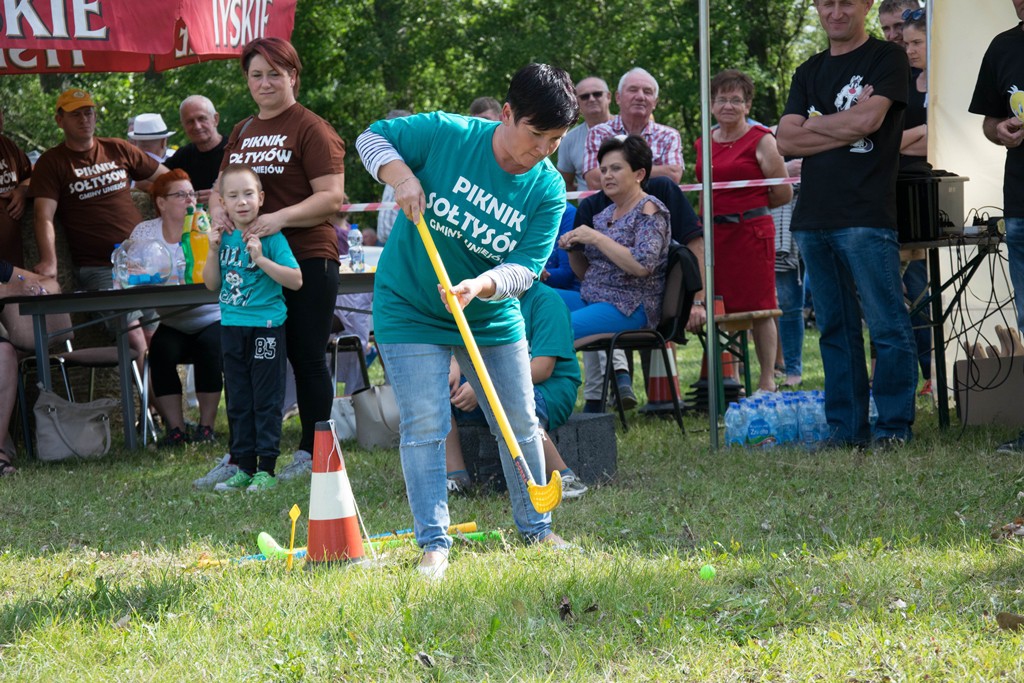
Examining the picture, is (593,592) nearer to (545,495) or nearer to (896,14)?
(545,495)

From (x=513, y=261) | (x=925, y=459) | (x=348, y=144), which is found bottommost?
(x=925, y=459)

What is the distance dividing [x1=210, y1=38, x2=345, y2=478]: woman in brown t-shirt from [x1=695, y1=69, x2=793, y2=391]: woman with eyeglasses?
2794 millimetres

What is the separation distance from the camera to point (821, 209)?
573 cm

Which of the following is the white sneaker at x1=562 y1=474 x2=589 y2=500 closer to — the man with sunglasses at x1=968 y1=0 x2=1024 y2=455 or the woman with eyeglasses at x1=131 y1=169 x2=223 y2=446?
the man with sunglasses at x1=968 y1=0 x2=1024 y2=455

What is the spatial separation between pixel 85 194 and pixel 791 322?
5.31 metres

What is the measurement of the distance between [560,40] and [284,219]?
16436 millimetres

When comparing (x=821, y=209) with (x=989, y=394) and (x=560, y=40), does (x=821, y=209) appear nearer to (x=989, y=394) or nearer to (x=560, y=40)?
(x=989, y=394)

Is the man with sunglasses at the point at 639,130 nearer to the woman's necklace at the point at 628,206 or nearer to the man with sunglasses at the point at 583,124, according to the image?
the man with sunglasses at the point at 583,124

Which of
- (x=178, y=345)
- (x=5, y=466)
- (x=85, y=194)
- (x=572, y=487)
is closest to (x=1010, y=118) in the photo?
(x=572, y=487)

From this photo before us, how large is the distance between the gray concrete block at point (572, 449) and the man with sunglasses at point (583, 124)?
11.0 ft

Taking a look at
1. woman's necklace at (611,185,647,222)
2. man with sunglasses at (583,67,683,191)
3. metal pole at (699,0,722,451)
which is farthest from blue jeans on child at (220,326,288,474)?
man with sunglasses at (583,67,683,191)

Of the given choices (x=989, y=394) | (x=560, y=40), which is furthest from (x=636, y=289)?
(x=560, y=40)

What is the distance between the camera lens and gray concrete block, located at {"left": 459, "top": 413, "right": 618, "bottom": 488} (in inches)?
211

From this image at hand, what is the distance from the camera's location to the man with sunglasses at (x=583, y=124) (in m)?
8.62
